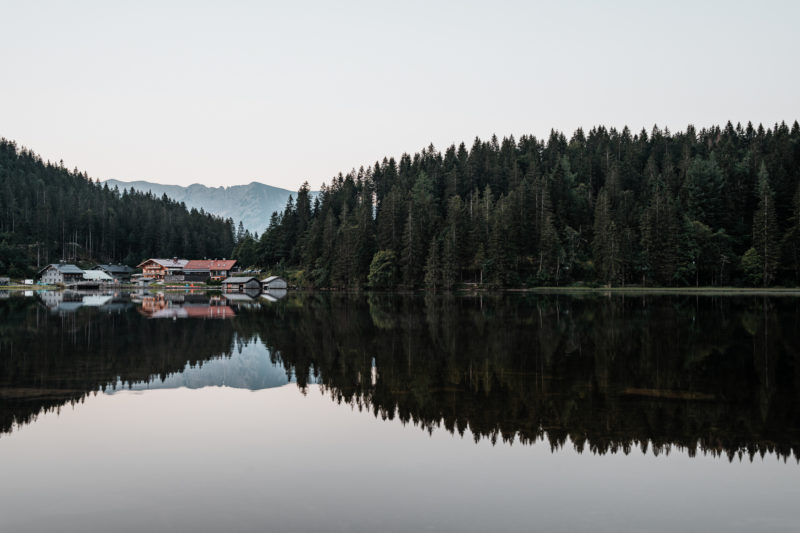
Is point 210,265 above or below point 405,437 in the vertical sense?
above

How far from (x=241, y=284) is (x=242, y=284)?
496 mm

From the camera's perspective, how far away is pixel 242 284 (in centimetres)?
13288

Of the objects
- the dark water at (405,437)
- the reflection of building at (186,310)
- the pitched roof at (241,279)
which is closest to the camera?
the dark water at (405,437)

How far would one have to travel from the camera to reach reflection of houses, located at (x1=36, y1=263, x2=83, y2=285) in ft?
463

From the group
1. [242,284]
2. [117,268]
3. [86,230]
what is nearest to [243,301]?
[242,284]

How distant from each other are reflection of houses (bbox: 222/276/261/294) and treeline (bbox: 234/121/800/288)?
10459mm

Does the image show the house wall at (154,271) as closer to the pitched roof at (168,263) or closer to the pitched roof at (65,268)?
the pitched roof at (168,263)

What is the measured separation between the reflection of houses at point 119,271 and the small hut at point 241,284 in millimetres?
34982

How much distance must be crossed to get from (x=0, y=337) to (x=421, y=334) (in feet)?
73.8

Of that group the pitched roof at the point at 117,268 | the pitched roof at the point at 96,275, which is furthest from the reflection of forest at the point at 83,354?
the pitched roof at the point at 117,268

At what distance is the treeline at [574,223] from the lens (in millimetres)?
97812

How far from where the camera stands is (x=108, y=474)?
11.0m

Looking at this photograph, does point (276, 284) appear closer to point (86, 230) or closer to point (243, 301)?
point (243, 301)

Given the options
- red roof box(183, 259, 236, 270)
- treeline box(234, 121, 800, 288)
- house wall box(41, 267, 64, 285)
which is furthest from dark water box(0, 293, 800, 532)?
red roof box(183, 259, 236, 270)
